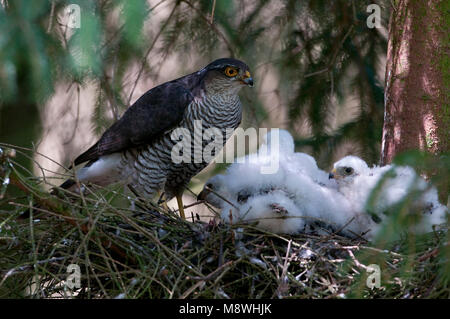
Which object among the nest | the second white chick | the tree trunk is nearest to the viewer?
the nest

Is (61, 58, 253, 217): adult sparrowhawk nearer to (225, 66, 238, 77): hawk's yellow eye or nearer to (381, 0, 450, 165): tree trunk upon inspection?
(225, 66, 238, 77): hawk's yellow eye

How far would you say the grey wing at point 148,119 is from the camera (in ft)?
11.2

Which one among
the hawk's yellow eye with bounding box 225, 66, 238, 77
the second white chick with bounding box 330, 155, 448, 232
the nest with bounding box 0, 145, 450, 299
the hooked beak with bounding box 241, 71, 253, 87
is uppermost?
the hawk's yellow eye with bounding box 225, 66, 238, 77

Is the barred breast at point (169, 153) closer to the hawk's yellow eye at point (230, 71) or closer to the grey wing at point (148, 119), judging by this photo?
the grey wing at point (148, 119)

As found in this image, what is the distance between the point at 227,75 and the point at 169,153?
59cm

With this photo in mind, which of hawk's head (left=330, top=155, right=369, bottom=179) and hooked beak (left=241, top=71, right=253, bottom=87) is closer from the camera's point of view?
hawk's head (left=330, top=155, right=369, bottom=179)

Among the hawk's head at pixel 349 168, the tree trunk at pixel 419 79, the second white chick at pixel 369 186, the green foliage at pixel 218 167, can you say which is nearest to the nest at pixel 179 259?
the green foliage at pixel 218 167

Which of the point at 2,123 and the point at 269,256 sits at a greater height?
the point at 2,123

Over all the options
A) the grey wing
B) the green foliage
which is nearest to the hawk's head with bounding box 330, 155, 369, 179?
the green foliage

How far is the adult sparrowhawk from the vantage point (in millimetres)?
3455

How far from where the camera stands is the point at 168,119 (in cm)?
342
